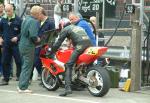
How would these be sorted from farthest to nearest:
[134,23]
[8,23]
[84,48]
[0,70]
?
[0,70]
[8,23]
[134,23]
[84,48]

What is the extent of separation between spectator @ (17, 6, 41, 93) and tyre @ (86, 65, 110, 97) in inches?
→ 51.2

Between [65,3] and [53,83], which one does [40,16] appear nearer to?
[53,83]

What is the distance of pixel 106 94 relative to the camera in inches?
458

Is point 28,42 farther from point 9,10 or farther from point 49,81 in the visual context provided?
point 9,10

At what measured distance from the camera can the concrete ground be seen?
1094cm

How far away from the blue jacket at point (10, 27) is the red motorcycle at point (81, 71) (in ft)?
3.20

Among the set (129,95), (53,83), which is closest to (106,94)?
(129,95)

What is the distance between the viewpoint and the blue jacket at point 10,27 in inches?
512

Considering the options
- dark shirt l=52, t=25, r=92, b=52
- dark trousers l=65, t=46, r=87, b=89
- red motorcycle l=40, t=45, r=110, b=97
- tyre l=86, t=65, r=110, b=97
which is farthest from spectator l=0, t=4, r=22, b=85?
tyre l=86, t=65, r=110, b=97

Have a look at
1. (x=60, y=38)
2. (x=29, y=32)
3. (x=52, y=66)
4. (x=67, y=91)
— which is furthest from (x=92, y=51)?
(x=29, y=32)

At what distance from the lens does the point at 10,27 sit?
13.0 meters

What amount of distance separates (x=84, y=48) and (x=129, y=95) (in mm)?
1504

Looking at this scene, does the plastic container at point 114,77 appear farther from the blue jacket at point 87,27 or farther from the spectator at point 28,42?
the spectator at point 28,42

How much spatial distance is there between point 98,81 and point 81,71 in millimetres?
557
